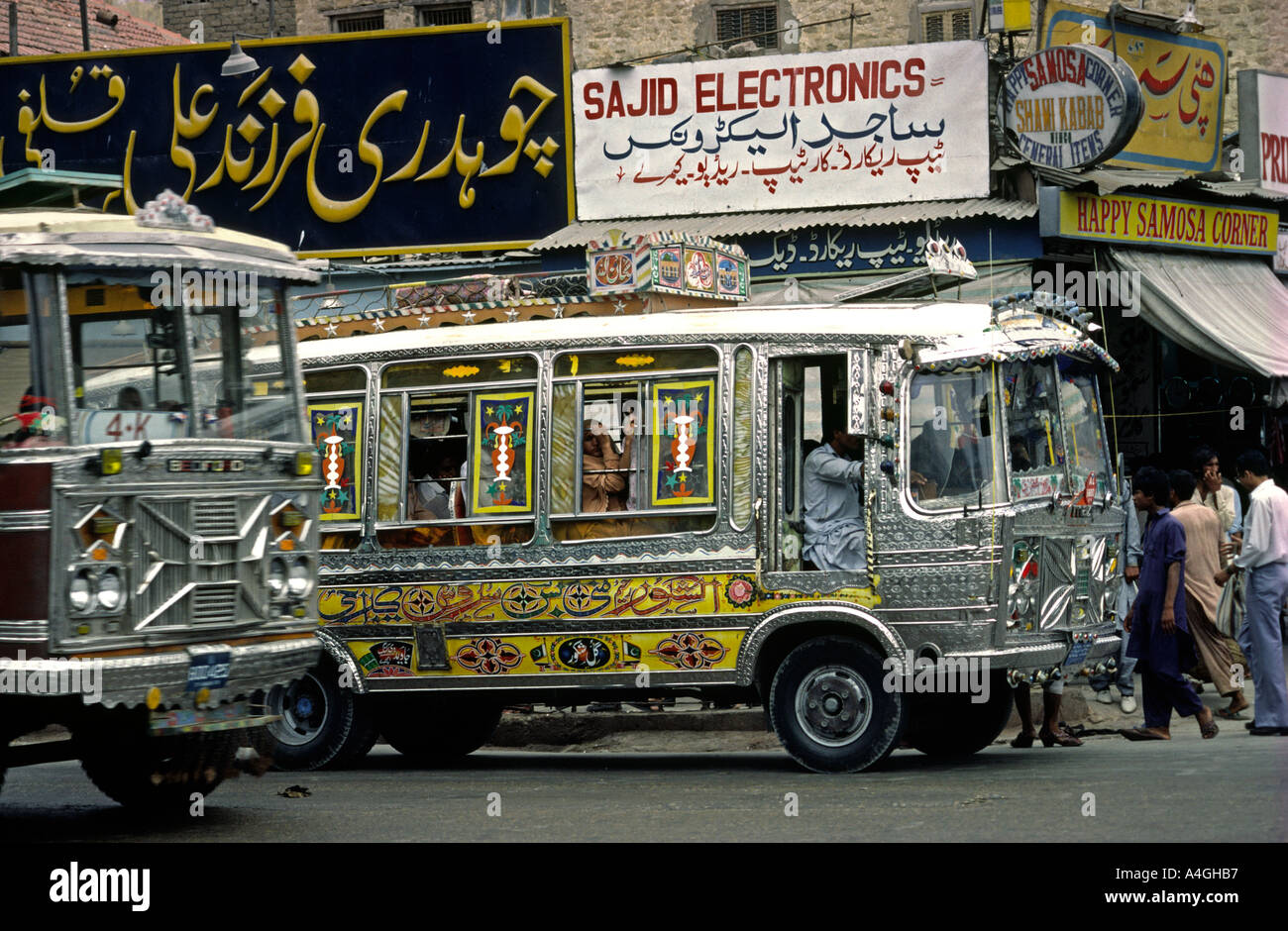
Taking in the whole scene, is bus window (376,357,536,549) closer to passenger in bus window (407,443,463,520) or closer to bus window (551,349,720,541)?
passenger in bus window (407,443,463,520)

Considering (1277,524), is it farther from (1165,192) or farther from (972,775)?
(1165,192)

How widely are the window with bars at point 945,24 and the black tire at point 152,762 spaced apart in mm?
16539

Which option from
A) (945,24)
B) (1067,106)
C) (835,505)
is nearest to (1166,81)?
(1067,106)

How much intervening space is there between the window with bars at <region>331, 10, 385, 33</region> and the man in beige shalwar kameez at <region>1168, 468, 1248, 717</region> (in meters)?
15.5

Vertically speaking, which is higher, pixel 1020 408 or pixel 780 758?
pixel 1020 408

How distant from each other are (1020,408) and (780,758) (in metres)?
3.20

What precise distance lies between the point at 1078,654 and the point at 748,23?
14.8 m

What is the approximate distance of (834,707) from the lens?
10180 mm

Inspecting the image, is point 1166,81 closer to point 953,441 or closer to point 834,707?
point 953,441

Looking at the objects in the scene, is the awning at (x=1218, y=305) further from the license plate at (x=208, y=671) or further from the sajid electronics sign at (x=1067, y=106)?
the license plate at (x=208, y=671)

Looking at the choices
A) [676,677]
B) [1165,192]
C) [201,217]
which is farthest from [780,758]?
[1165,192]

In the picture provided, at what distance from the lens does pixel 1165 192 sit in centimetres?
1669

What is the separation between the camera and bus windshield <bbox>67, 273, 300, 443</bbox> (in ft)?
26.8

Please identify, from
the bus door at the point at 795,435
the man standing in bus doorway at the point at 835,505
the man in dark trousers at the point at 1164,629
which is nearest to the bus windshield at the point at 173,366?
the bus door at the point at 795,435
